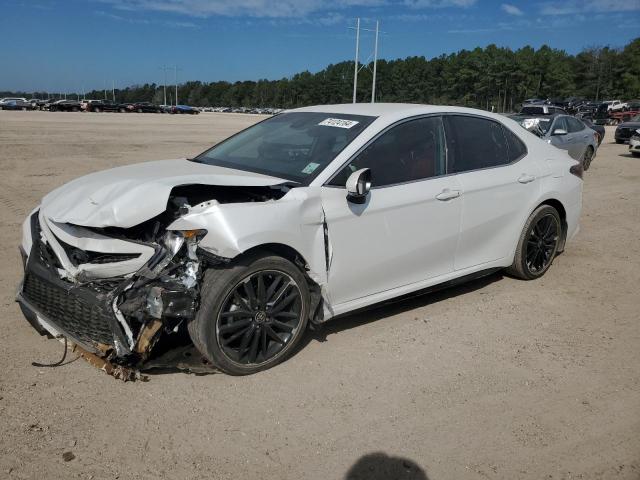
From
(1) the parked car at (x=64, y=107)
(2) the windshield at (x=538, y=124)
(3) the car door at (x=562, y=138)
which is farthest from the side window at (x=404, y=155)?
(1) the parked car at (x=64, y=107)

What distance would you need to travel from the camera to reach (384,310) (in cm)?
503

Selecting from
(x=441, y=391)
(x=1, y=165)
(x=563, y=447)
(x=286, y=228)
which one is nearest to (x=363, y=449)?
(x=441, y=391)

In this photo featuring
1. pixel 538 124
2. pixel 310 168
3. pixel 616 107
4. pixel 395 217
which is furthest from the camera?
pixel 616 107

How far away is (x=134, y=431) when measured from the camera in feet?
10.4

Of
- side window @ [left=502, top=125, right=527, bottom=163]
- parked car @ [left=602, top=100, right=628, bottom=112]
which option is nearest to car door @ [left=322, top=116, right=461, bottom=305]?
side window @ [left=502, top=125, right=527, bottom=163]

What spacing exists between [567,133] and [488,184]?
35.9 ft

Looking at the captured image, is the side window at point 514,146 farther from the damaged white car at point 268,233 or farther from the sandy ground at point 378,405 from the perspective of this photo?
the sandy ground at point 378,405

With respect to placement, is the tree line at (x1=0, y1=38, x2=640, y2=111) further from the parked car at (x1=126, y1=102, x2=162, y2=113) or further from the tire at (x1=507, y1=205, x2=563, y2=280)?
the tire at (x1=507, y1=205, x2=563, y2=280)

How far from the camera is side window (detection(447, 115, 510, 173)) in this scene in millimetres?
4848

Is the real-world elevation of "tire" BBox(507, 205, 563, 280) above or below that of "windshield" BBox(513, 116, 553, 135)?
below

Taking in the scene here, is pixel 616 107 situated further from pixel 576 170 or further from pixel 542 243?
pixel 542 243

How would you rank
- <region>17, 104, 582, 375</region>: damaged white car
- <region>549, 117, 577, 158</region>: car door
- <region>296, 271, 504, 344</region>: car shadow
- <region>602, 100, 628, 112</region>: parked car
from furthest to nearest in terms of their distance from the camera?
<region>602, 100, 628, 112</region>: parked car, <region>549, 117, 577, 158</region>: car door, <region>296, 271, 504, 344</region>: car shadow, <region>17, 104, 582, 375</region>: damaged white car

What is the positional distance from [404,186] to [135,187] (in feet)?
6.43

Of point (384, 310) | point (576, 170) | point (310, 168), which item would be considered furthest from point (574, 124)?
point (310, 168)
